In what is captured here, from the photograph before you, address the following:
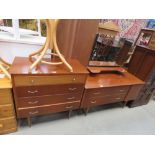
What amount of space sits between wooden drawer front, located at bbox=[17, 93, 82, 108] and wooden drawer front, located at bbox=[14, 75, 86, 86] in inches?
8.9

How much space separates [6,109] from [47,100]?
1.60ft

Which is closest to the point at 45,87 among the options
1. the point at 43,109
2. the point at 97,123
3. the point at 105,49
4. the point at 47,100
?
the point at 47,100

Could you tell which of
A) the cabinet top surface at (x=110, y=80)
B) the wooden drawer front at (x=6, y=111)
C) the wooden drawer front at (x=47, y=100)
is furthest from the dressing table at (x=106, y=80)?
the wooden drawer front at (x=6, y=111)

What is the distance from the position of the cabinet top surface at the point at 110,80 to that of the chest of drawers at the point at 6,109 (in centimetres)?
102

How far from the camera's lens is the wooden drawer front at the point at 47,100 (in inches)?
61.5

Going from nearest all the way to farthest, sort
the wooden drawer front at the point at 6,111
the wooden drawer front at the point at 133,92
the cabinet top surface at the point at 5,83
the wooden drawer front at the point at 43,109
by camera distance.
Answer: the cabinet top surface at the point at 5,83, the wooden drawer front at the point at 6,111, the wooden drawer front at the point at 43,109, the wooden drawer front at the point at 133,92

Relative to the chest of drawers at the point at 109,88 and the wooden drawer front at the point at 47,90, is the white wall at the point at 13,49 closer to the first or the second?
the wooden drawer front at the point at 47,90

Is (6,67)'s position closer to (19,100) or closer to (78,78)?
(19,100)

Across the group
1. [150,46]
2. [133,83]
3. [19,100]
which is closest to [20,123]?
[19,100]

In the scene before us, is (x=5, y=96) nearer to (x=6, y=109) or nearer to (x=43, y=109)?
(x=6, y=109)

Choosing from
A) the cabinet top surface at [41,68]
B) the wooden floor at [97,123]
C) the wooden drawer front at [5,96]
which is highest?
the cabinet top surface at [41,68]

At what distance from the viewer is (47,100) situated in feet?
5.52

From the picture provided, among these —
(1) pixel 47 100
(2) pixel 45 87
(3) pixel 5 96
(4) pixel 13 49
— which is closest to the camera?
(3) pixel 5 96

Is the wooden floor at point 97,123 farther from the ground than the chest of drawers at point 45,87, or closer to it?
closer to it
